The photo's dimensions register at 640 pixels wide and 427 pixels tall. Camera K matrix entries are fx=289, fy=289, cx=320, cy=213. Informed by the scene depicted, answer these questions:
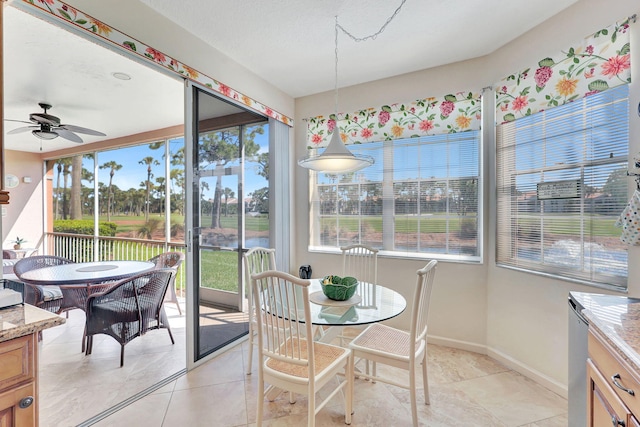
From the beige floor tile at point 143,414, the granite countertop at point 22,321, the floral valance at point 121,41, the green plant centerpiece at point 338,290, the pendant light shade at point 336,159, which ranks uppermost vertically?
the floral valance at point 121,41

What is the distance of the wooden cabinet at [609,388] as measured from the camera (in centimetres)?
91

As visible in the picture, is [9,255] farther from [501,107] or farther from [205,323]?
[501,107]

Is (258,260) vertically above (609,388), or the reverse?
(258,260)

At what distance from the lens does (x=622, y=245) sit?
185 centimetres

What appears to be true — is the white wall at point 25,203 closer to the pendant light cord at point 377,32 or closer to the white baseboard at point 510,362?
the pendant light cord at point 377,32

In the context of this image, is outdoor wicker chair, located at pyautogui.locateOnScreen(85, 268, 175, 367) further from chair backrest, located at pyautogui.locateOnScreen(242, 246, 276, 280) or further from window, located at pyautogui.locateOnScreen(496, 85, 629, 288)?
window, located at pyautogui.locateOnScreen(496, 85, 629, 288)

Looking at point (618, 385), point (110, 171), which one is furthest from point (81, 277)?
point (618, 385)

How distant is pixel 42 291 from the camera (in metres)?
2.94

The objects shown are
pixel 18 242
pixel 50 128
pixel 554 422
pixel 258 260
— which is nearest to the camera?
pixel 554 422

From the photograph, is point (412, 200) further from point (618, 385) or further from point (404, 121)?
point (618, 385)

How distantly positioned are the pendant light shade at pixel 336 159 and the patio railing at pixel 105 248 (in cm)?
326

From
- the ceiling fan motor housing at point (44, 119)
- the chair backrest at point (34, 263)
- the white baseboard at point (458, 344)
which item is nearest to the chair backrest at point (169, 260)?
the chair backrest at point (34, 263)

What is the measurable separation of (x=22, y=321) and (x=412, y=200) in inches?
116

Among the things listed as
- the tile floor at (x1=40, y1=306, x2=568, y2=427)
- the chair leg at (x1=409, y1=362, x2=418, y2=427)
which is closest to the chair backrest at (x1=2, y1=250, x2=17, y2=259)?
the tile floor at (x1=40, y1=306, x2=568, y2=427)
